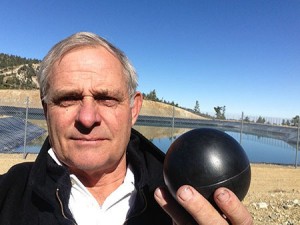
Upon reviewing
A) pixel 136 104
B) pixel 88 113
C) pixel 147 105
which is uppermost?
pixel 147 105

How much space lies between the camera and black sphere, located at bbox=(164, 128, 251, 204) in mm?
2242

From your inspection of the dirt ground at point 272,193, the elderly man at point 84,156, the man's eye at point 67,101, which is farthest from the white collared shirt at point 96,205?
the dirt ground at point 272,193

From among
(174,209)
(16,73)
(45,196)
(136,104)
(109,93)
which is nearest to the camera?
(174,209)

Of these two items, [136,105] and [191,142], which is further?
[136,105]

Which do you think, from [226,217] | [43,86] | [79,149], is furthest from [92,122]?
[226,217]

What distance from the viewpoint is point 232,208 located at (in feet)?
6.18

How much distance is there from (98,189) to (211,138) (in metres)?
1.01

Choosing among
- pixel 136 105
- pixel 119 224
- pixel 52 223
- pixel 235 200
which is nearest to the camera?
pixel 235 200

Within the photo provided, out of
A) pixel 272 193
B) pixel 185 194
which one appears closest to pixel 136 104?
pixel 185 194

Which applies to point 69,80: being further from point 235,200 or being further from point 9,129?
point 9,129

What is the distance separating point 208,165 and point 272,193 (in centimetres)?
999

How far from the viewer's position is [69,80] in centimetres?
252

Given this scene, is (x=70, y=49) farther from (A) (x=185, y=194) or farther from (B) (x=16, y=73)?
(B) (x=16, y=73)

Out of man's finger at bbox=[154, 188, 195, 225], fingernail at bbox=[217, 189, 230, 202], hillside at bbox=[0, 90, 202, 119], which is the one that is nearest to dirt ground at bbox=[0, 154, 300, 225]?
man's finger at bbox=[154, 188, 195, 225]
